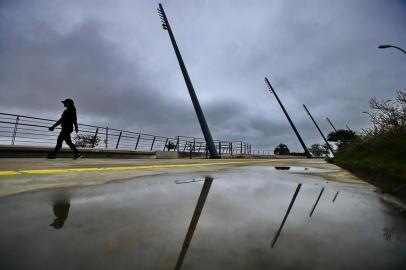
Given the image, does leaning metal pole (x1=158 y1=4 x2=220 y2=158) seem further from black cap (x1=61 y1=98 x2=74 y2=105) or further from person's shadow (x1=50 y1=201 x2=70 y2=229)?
person's shadow (x1=50 y1=201 x2=70 y2=229)

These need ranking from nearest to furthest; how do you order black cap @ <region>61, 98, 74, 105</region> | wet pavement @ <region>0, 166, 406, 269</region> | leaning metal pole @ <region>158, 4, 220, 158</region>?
wet pavement @ <region>0, 166, 406, 269</region>
black cap @ <region>61, 98, 74, 105</region>
leaning metal pole @ <region>158, 4, 220, 158</region>

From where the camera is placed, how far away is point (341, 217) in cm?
192

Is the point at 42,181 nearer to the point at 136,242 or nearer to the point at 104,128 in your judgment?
the point at 136,242

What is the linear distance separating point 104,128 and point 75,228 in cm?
1429

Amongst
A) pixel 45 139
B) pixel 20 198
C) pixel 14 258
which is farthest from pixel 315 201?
pixel 45 139

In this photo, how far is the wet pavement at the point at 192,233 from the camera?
1.09 metres

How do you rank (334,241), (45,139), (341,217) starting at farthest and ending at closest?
(45,139) < (341,217) < (334,241)

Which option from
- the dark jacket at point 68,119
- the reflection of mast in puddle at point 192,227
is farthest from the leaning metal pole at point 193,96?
the reflection of mast in puddle at point 192,227

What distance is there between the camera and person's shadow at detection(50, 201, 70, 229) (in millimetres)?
1518

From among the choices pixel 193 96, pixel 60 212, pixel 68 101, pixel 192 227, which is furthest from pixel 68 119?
pixel 193 96

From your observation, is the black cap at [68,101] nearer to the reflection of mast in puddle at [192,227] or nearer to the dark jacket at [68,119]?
the dark jacket at [68,119]

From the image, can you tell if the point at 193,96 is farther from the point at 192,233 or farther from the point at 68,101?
the point at 192,233

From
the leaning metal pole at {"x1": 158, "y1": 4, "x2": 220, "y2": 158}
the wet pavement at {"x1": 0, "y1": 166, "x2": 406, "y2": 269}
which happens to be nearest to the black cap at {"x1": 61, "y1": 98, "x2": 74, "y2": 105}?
the wet pavement at {"x1": 0, "y1": 166, "x2": 406, "y2": 269}

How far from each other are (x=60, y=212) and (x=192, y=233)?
39.3 inches
